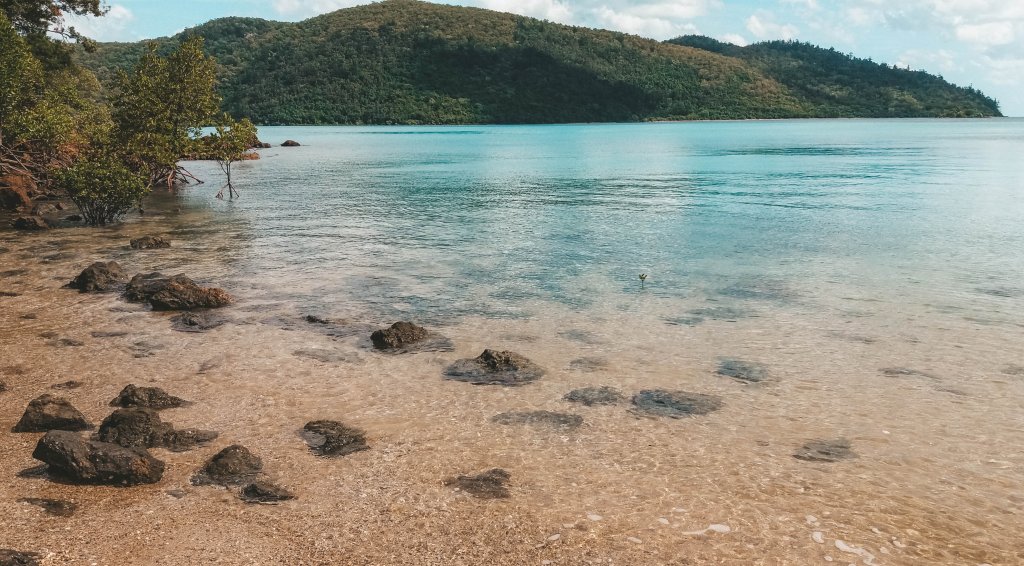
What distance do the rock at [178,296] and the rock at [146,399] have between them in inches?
241

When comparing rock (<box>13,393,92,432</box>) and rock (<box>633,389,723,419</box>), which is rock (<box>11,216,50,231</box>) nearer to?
rock (<box>13,393,92,432</box>)

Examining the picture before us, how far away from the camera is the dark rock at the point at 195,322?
51.1 ft

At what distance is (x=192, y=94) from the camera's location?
3981 cm

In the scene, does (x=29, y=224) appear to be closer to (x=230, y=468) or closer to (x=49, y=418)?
(x=49, y=418)

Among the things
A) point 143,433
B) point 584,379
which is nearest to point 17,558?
point 143,433

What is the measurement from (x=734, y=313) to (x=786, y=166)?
5722 centimetres

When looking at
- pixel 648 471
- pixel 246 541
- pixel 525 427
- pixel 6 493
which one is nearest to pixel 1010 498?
pixel 648 471

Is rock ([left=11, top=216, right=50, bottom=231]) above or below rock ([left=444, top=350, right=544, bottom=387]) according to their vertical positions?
below

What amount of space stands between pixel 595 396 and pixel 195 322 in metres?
9.14

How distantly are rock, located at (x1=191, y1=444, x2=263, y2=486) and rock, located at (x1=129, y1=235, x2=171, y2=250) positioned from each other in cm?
1973

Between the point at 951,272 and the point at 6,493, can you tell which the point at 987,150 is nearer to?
the point at 951,272

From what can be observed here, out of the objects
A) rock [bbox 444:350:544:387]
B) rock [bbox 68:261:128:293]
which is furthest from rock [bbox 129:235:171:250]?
rock [bbox 444:350:544:387]

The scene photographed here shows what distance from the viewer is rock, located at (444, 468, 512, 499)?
8.70 meters

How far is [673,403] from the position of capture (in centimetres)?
1162
